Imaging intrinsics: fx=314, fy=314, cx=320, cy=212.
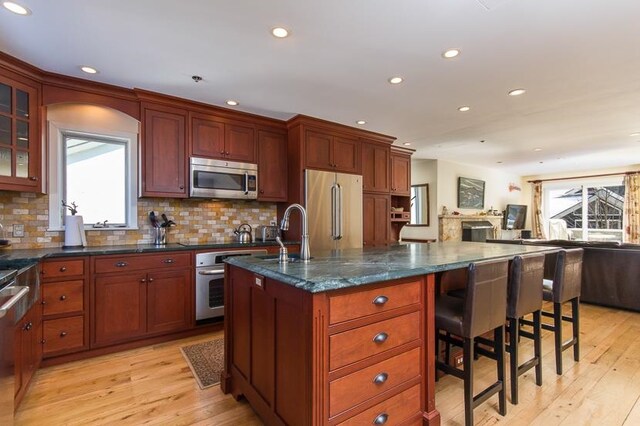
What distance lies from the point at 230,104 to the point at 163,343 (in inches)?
101

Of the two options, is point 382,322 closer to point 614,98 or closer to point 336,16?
point 336,16

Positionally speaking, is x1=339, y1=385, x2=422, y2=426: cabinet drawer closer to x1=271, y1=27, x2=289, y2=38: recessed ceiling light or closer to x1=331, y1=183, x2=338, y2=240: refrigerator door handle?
x1=271, y1=27, x2=289, y2=38: recessed ceiling light

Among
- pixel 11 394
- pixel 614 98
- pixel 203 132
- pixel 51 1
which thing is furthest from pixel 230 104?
pixel 614 98

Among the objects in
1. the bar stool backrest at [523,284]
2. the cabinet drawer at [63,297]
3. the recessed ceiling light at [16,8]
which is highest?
the recessed ceiling light at [16,8]

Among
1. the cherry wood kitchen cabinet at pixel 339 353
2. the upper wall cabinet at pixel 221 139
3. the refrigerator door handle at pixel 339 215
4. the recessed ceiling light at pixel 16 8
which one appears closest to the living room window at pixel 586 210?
the refrigerator door handle at pixel 339 215

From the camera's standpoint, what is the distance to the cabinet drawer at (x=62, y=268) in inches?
96.9

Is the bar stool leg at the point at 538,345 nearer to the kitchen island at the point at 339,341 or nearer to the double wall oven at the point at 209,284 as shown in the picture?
the kitchen island at the point at 339,341

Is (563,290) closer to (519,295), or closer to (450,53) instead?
(519,295)

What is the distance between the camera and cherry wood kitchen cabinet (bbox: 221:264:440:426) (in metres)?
1.34

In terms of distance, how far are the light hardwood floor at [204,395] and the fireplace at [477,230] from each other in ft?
14.9

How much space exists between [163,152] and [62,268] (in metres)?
1.39

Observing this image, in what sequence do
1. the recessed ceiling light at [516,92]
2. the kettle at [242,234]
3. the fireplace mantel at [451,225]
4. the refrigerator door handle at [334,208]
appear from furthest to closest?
the fireplace mantel at [451,225] → the refrigerator door handle at [334,208] → the kettle at [242,234] → the recessed ceiling light at [516,92]

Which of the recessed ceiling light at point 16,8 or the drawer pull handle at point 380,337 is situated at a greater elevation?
the recessed ceiling light at point 16,8

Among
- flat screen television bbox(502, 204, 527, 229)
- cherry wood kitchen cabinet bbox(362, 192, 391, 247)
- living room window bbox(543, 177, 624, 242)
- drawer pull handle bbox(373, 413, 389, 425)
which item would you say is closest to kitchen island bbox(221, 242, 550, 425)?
drawer pull handle bbox(373, 413, 389, 425)
